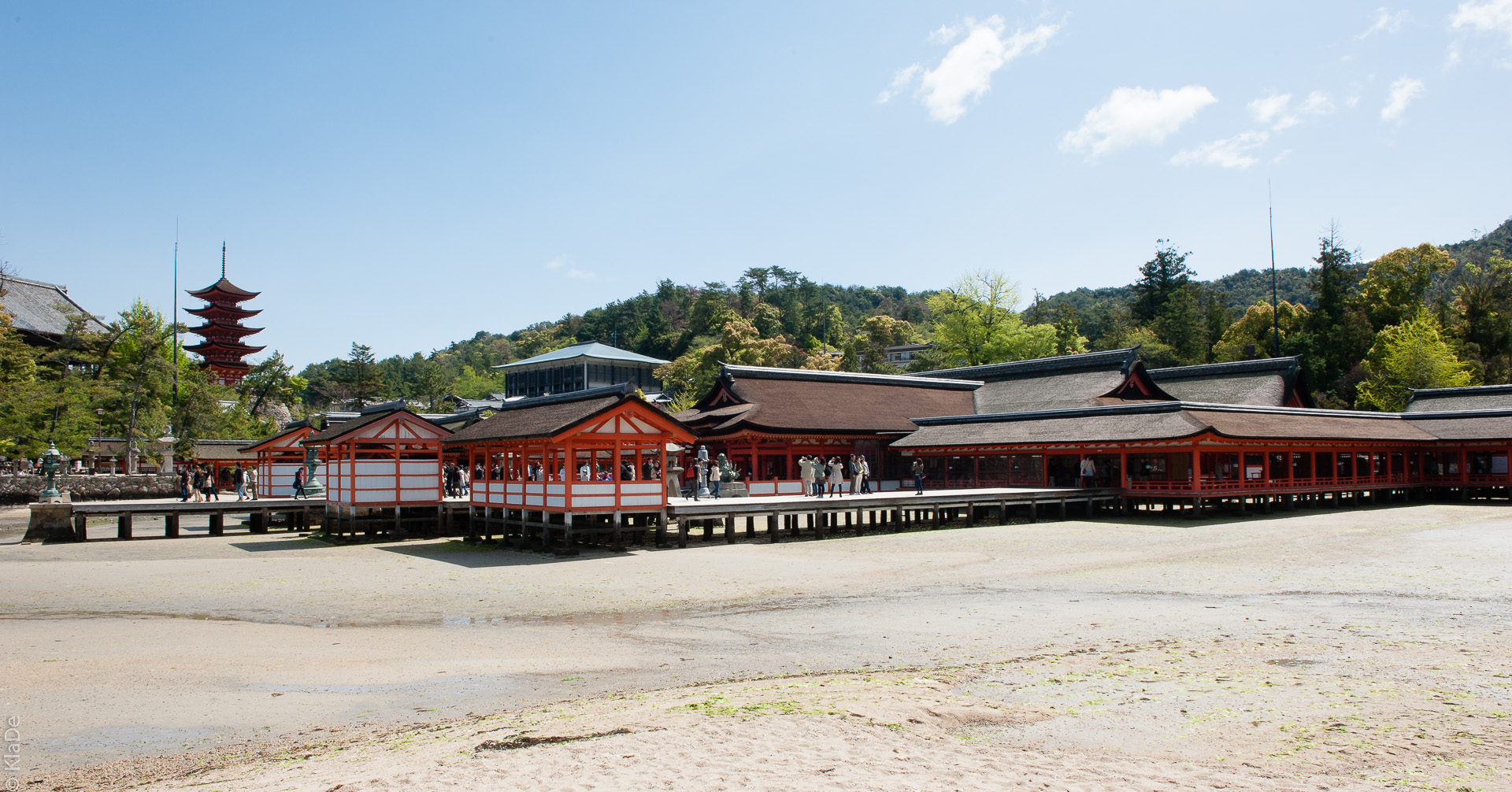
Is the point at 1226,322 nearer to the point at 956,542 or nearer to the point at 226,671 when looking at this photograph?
the point at 956,542

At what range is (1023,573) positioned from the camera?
1694cm

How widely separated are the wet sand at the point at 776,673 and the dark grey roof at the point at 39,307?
38.9 m

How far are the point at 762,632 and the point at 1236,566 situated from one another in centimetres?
1032

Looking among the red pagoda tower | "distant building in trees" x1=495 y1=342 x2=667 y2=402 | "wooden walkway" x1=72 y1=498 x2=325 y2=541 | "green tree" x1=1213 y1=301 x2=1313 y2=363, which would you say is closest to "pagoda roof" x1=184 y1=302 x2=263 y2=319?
the red pagoda tower

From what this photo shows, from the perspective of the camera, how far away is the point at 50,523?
24.6 m

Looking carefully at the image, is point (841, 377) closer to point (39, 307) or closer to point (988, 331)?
point (988, 331)

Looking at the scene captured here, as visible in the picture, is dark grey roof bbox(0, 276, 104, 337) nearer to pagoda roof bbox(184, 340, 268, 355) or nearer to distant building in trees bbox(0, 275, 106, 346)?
distant building in trees bbox(0, 275, 106, 346)

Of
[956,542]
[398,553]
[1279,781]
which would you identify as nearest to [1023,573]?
[956,542]

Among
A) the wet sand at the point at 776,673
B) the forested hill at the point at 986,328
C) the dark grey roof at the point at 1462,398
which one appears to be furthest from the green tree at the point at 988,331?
the wet sand at the point at 776,673

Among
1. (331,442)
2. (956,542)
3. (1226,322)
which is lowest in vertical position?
(956,542)

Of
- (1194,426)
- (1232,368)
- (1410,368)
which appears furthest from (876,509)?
(1410,368)

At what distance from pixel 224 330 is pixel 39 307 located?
15430 mm

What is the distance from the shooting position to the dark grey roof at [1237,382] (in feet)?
138

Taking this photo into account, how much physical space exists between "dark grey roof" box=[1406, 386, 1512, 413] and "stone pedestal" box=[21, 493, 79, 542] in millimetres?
48666
